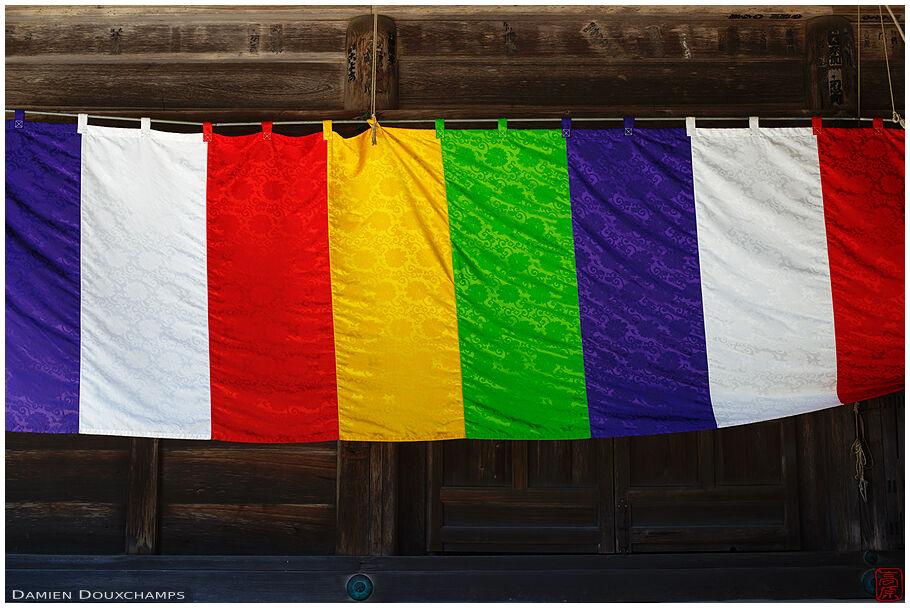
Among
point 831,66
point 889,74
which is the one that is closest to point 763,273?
point 831,66

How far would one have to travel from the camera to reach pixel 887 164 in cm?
407

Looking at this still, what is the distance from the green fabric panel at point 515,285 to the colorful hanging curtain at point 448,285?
13mm

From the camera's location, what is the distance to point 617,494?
14.5 feet

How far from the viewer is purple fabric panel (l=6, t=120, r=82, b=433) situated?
3957 millimetres

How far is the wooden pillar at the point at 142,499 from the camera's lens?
4.29 meters

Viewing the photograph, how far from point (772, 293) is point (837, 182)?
2.54ft

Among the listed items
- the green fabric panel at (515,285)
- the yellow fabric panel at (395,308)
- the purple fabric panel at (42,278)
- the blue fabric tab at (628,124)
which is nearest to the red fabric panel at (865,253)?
the blue fabric tab at (628,124)

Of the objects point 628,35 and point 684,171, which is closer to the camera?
point 684,171

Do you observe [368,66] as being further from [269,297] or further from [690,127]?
[690,127]

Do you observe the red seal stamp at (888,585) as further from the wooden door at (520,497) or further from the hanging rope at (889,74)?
the hanging rope at (889,74)

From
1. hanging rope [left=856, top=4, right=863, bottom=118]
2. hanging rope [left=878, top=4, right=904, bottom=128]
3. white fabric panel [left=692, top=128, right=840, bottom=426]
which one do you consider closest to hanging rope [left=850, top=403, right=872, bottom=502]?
white fabric panel [left=692, top=128, right=840, bottom=426]

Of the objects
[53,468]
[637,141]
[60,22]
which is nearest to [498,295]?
[637,141]

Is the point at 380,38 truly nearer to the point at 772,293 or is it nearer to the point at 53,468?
the point at 772,293

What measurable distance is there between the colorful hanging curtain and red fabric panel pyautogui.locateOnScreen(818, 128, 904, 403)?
1 cm
